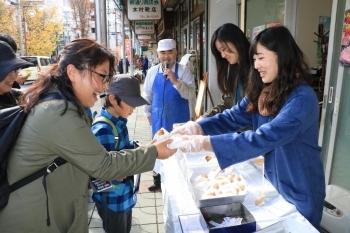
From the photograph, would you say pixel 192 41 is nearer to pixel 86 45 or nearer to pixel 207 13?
pixel 207 13

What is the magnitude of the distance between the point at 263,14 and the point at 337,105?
193cm

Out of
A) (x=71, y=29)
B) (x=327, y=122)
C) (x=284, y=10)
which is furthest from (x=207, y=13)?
(x=71, y=29)

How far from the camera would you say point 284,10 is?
3678 millimetres

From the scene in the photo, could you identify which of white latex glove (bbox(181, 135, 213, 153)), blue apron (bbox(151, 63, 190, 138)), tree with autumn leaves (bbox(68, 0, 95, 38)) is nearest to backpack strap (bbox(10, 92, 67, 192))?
white latex glove (bbox(181, 135, 213, 153))

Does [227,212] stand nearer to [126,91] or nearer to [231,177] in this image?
[231,177]

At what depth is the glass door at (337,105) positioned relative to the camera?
2637mm

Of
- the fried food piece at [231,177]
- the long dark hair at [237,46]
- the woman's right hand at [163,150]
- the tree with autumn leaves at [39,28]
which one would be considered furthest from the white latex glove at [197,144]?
the tree with autumn leaves at [39,28]

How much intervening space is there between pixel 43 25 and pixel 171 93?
26.2m

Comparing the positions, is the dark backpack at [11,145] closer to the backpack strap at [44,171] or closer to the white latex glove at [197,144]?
the backpack strap at [44,171]

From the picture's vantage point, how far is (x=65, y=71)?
1.37 meters

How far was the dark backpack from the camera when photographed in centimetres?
123

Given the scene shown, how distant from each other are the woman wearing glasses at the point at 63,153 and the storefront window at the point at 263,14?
3.04 m

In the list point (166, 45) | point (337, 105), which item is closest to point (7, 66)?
point (166, 45)

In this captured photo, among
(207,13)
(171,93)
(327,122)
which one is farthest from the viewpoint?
(207,13)
